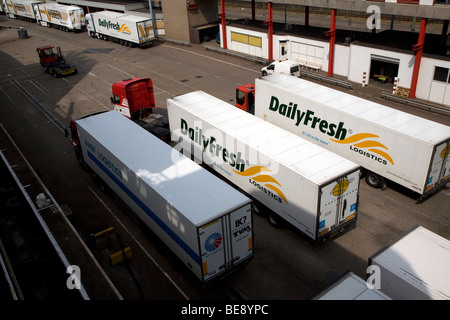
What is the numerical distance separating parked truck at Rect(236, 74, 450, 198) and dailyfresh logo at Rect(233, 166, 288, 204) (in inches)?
223

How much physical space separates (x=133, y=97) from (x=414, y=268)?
19870 mm

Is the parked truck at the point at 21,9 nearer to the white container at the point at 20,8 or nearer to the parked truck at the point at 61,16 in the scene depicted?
the white container at the point at 20,8

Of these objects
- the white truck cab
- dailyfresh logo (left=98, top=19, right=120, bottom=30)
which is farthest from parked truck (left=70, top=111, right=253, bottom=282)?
dailyfresh logo (left=98, top=19, right=120, bottom=30)

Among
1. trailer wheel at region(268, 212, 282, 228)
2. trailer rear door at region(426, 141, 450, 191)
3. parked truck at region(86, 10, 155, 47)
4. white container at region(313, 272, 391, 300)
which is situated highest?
parked truck at region(86, 10, 155, 47)

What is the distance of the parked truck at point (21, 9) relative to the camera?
67375 mm

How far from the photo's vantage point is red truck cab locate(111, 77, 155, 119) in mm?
25453

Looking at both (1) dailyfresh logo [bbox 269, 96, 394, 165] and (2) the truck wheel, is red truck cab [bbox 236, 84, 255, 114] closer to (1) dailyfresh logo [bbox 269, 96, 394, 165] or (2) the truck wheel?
(1) dailyfresh logo [bbox 269, 96, 394, 165]

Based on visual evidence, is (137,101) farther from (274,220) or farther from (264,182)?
(274,220)

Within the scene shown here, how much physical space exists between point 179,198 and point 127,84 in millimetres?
14355

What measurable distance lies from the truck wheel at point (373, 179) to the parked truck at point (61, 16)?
170 ft

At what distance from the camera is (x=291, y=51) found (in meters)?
38.1

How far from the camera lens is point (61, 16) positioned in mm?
58469
